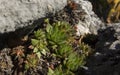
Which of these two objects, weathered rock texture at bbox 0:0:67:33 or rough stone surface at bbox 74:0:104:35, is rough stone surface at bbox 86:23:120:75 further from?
weathered rock texture at bbox 0:0:67:33

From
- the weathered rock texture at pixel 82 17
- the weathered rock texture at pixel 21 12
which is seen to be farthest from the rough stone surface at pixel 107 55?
the weathered rock texture at pixel 21 12

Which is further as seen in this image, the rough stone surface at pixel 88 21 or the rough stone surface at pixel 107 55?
the rough stone surface at pixel 88 21

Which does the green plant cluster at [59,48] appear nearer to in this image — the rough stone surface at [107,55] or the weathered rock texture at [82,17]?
the rough stone surface at [107,55]

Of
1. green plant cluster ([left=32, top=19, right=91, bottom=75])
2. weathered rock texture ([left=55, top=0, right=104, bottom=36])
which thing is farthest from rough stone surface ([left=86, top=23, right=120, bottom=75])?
weathered rock texture ([left=55, top=0, right=104, bottom=36])

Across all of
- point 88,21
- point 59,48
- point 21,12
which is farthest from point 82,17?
point 21,12

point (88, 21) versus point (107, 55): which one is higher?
point (88, 21)

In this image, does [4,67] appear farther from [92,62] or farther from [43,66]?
[92,62]

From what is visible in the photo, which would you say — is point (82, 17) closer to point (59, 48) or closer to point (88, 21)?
point (88, 21)
